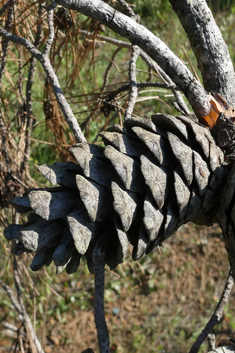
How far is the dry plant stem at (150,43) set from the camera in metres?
0.43

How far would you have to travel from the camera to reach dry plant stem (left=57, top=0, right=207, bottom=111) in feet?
1.42

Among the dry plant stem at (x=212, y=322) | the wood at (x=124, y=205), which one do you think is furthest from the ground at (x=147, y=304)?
the wood at (x=124, y=205)

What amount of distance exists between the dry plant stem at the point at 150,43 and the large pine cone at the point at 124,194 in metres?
0.05

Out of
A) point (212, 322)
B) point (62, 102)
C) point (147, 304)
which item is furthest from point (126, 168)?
point (147, 304)

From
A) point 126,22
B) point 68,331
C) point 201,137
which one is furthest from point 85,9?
point 68,331

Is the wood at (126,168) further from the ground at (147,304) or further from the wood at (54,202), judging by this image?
the ground at (147,304)

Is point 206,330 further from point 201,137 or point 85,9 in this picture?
point 85,9

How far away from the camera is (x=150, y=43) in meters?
0.46

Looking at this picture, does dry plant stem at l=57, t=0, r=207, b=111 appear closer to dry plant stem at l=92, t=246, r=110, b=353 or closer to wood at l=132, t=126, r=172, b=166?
wood at l=132, t=126, r=172, b=166

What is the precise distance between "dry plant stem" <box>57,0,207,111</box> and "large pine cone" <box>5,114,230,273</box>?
0.17ft

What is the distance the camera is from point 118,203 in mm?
356

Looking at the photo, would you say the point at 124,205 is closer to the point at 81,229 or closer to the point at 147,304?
the point at 81,229

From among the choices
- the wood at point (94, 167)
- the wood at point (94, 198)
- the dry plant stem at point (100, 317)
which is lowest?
the dry plant stem at point (100, 317)

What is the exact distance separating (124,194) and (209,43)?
0.22 metres
